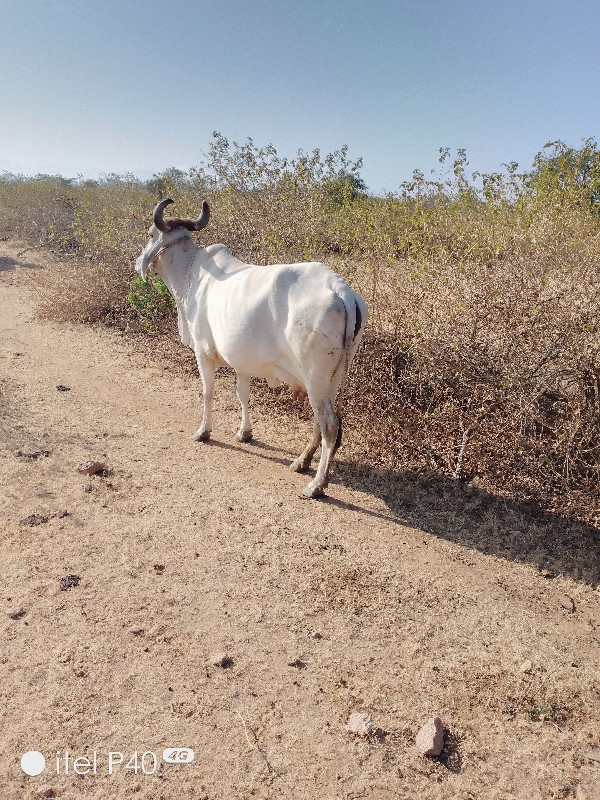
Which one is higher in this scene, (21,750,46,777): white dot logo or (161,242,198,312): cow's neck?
(161,242,198,312): cow's neck

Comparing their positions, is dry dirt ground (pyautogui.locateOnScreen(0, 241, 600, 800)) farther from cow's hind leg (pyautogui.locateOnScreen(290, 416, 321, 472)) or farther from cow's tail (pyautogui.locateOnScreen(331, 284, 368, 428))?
cow's tail (pyautogui.locateOnScreen(331, 284, 368, 428))

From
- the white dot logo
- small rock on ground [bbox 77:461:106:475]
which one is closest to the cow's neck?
small rock on ground [bbox 77:461:106:475]

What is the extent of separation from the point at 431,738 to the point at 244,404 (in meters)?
3.27

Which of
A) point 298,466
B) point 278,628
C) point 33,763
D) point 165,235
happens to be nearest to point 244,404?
point 298,466

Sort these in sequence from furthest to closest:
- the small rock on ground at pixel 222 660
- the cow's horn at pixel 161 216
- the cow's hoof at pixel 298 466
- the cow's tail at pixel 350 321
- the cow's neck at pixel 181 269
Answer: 1. the cow's neck at pixel 181 269
2. the cow's horn at pixel 161 216
3. the cow's hoof at pixel 298 466
4. the cow's tail at pixel 350 321
5. the small rock on ground at pixel 222 660

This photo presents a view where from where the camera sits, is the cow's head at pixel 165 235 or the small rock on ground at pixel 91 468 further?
the cow's head at pixel 165 235

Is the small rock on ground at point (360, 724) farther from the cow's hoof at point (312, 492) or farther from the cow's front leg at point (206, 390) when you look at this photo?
the cow's front leg at point (206, 390)

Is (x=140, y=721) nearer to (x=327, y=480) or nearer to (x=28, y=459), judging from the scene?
(x=327, y=480)

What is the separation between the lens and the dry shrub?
3.96m

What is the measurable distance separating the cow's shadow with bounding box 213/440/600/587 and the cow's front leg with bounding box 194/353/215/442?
1.09 metres

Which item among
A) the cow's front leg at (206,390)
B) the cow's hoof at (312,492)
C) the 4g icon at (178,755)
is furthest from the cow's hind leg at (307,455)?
the 4g icon at (178,755)

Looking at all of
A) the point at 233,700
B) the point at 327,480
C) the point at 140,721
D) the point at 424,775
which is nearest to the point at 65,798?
the point at 140,721

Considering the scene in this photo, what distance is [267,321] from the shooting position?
4.20m

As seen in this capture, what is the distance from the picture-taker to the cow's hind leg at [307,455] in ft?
15.0
